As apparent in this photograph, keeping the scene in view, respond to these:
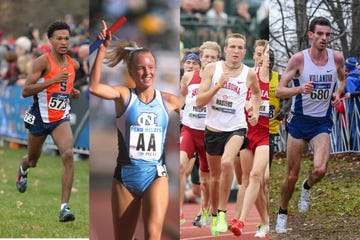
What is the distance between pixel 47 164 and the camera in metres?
15.3

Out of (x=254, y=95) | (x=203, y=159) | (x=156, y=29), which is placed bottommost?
(x=203, y=159)

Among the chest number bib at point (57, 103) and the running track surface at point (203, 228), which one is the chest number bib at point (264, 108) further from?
the chest number bib at point (57, 103)

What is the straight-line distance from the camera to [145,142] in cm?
740

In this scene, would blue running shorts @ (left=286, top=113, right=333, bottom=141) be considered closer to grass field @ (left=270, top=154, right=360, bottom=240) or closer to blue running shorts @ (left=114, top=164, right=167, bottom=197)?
grass field @ (left=270, top=154, right=360, bottom=240)

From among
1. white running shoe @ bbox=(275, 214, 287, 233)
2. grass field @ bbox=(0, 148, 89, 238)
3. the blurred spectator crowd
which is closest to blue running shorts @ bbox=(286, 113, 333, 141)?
white running shoe @ bbox=(275, 214, 287, 233)

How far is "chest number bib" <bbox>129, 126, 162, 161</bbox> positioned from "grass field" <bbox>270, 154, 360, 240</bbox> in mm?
1209

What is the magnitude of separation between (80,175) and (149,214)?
7068mm

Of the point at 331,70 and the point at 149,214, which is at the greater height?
the point at 331,70

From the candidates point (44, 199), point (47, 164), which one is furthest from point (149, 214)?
point (47, 164)

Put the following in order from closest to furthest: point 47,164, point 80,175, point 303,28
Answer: point 303,28 → point 80,175 → point 47,164

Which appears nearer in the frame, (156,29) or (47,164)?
(156,29)

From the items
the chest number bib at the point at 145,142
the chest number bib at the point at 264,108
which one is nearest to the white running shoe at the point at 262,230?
the chest number bib at the point at 264,108

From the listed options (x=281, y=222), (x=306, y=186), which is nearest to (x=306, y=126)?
(x=306, y=186)

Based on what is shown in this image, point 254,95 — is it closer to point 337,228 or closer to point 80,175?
point 337,228
